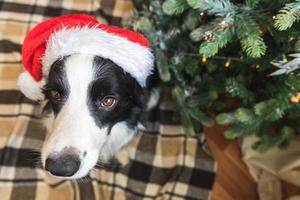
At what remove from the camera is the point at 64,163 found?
1097 millimetres

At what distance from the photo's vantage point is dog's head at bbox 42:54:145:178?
3.58ft

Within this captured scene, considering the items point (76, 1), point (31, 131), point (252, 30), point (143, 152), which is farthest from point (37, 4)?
point (252, 30)

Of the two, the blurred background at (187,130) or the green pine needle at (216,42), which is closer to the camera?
the green pine needle at (216,42)

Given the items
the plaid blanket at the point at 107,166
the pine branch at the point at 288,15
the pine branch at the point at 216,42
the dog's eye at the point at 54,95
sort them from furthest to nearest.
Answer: the plaid blanket at the point at 107,166 → the dog's eye at the point at 54,95 → the pine branch at the point at 216,42 → the pine branch at the point at 288,15

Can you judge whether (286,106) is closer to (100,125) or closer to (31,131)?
(100,125)

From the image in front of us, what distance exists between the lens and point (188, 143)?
155 cm

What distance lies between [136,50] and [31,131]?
59 cm

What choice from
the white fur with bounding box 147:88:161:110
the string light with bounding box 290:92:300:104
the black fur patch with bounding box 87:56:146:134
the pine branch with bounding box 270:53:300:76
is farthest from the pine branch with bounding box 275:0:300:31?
the white fur with bounding box 147:88:161:110

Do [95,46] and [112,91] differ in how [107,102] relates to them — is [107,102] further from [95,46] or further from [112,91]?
[95,46]

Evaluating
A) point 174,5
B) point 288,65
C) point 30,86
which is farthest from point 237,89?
point 30,86

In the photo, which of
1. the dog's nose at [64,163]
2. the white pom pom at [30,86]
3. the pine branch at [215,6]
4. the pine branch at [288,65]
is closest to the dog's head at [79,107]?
the dog's nose at [64,163]

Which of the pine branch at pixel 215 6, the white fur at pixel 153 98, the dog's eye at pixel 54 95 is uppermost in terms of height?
the pine branch at pixel 215 6

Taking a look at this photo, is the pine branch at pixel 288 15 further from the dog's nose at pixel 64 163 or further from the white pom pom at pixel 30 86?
the white pom pom at pixel 30 86

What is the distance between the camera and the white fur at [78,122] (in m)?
1.09
